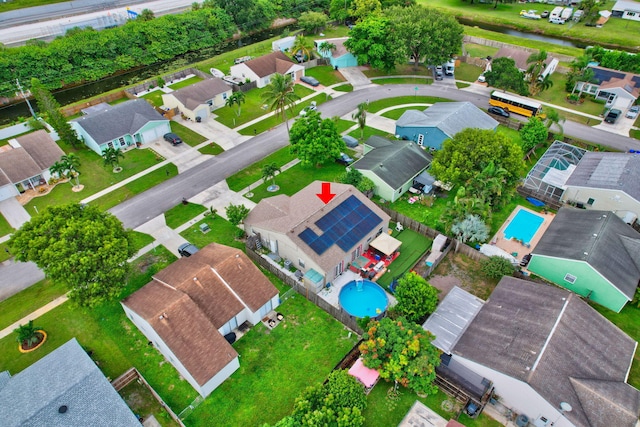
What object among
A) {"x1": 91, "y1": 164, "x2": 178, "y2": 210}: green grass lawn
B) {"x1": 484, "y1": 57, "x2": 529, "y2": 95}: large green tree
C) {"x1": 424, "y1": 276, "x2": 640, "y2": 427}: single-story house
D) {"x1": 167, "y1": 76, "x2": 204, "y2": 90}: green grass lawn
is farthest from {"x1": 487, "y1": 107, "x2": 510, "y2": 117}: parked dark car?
{"x1": 167, "y1": 76, "x2": 204, "y2": 90}: green grass lawn

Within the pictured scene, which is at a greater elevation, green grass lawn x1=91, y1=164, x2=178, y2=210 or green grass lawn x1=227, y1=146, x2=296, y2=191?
green grass lawn x1=227, y1=146, x2=296, y2=191

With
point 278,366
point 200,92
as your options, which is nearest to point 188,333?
point 278,366

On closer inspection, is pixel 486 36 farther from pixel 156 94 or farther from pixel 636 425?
pixel 636 425

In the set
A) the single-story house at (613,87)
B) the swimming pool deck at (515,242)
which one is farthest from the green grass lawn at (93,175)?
the single-story house at (613,87)

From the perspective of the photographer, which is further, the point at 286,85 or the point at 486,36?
the point at 486,36

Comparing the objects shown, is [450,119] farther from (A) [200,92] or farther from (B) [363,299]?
(A) [200,92]

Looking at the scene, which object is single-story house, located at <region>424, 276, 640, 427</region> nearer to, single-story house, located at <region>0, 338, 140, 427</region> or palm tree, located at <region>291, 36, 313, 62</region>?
single-story house, located at <region>0, 338, 140, 427</region>

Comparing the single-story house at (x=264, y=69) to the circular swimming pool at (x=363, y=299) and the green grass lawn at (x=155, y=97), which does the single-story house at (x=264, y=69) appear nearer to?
the green grass lawn at (x=155, y=97)

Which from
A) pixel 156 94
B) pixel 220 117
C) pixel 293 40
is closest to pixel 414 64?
pixel 293 40
